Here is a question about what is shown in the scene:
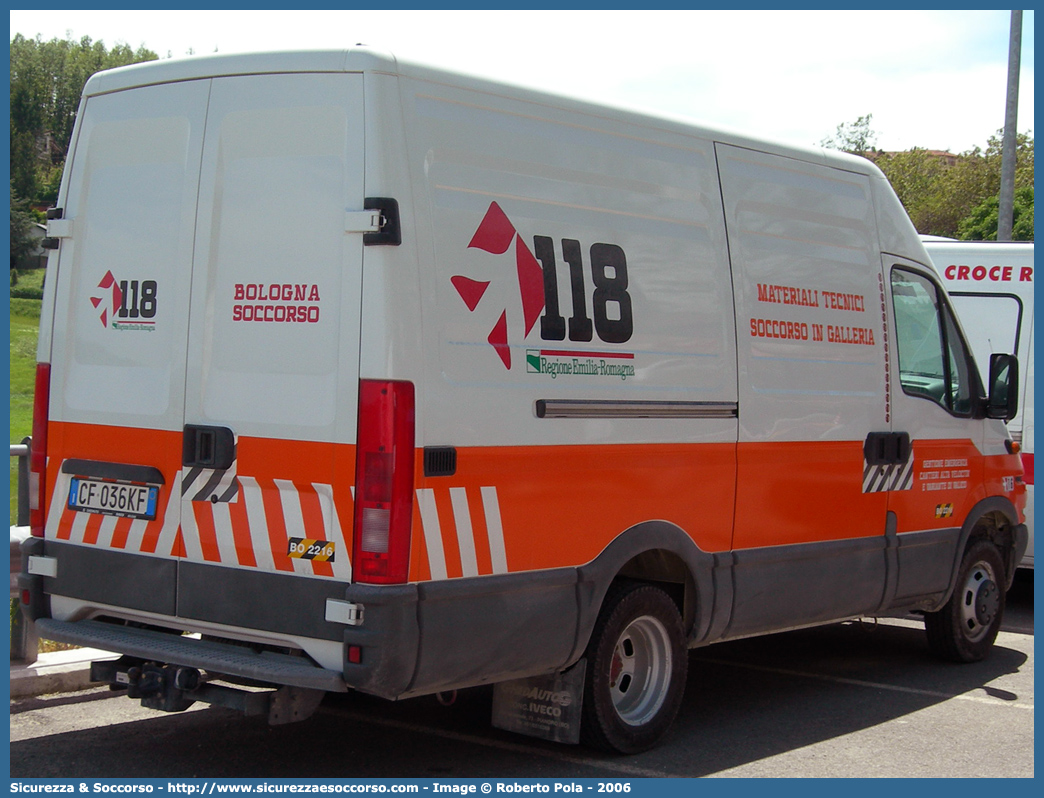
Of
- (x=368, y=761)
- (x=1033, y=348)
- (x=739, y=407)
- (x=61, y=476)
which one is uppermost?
(x=1033, y=348)

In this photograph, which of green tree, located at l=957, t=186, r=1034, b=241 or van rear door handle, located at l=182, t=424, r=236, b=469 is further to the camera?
green tree, located at l=957, t=186, r=1034, b=241

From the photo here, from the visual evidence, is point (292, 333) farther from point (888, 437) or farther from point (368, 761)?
point (888, 437)

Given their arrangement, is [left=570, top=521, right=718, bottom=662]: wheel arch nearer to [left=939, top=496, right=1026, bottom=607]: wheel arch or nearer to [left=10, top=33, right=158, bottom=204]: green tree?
[left=939, top=496, right=1026, bottom=607]: wheel arch

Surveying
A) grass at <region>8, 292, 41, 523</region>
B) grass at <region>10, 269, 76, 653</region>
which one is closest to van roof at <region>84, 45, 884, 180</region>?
grass at <region>8, 292, 41, 523</region>

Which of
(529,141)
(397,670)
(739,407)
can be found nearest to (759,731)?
(739,407)

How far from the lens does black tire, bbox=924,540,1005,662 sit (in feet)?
26.5

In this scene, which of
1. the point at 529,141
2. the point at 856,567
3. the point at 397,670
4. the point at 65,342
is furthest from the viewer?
the point at 856,567

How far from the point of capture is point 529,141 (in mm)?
5367

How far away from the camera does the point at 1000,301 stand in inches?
410

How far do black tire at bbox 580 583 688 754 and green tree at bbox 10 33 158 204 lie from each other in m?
83.3

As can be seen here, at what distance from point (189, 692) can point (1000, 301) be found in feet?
25.5

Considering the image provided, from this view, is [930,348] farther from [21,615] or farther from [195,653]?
[21,615]

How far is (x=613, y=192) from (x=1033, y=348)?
19.3 feet

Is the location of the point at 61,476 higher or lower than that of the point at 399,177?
lower
